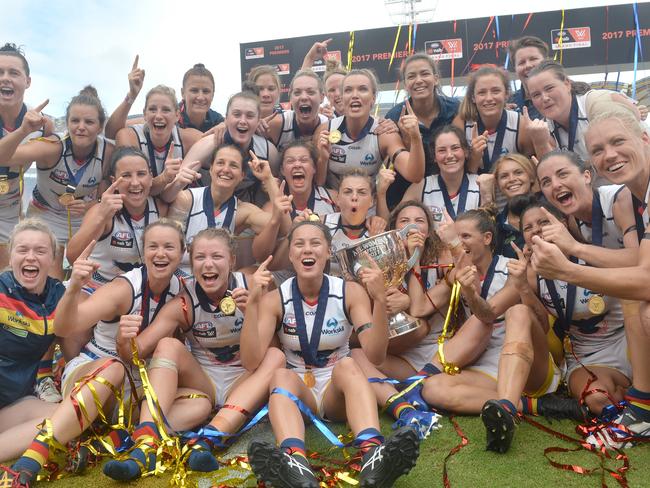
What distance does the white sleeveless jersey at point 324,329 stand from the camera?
3.28 meters

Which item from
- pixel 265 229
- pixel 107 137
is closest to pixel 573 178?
pixel 265 229

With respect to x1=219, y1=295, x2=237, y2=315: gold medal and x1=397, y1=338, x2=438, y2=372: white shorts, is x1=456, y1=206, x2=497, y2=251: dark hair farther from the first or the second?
x1=219, y1=295, x2=237, y2=315: gold medal

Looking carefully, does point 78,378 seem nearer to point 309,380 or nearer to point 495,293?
point 309,380

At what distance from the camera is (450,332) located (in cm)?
368

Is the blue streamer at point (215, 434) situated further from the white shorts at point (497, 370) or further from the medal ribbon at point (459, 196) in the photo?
the medal ribbon at point (459, 196)

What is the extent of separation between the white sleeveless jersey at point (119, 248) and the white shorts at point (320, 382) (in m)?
1.54

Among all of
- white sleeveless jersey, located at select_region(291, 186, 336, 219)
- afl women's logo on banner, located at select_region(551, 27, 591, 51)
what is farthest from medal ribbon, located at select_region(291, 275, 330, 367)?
afl women's logo on banner, located at select_region(551, 27, 591, 51)

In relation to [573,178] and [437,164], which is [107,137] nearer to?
[437,164]

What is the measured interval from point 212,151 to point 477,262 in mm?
2338

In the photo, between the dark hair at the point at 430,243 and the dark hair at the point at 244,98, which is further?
the dark hair at the point at 244,98

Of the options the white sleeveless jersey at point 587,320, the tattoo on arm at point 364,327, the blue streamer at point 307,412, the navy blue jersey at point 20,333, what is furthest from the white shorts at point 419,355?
the navy blue jersey at point 20,333

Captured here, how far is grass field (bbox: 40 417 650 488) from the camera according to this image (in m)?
2.43

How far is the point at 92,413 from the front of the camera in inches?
112

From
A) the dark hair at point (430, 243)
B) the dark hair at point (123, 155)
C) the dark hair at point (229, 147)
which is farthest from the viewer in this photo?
the dark hair at point (229, 147)
